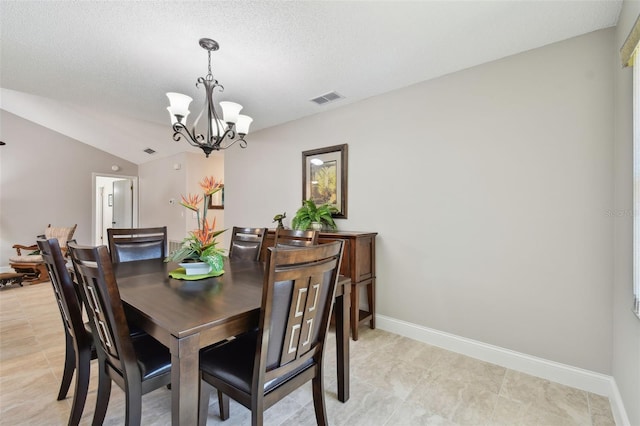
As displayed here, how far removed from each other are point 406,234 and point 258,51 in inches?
81.2

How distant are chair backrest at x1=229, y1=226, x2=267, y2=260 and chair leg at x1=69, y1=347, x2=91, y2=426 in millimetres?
1225

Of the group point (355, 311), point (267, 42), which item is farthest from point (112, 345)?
point (267, 42)

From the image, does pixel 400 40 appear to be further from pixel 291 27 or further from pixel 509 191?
pixel 509 191

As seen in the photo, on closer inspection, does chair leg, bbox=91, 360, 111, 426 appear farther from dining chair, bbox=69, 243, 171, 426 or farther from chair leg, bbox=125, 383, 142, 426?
chair leg, bbox=125, 383, 142, 426

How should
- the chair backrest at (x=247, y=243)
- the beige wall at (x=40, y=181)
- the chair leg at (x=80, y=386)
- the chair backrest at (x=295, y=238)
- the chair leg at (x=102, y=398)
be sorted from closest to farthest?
the chair leg at (x=102, y=398) → the chair leg at (x=80, y=386) → the chair backrest at (x=295, y=238) → the chair backrest at (x=247, y=243) → the beige wall at (x=40, y=181)

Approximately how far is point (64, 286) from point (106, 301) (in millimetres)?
536

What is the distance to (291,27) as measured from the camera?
1947 mm

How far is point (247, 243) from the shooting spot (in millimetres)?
2584

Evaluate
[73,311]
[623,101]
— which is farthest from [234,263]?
[623,101]

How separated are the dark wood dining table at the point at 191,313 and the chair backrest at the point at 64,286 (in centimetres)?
23

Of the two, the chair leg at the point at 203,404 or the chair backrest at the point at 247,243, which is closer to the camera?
the chair leg at the point at 203,404

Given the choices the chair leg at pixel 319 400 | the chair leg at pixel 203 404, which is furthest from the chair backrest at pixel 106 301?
the chair leg at pixel 319 400

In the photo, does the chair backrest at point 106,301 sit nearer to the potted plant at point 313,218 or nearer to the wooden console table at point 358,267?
the wooden console table at point 358,267

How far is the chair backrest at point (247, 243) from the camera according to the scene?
2.52 metres
